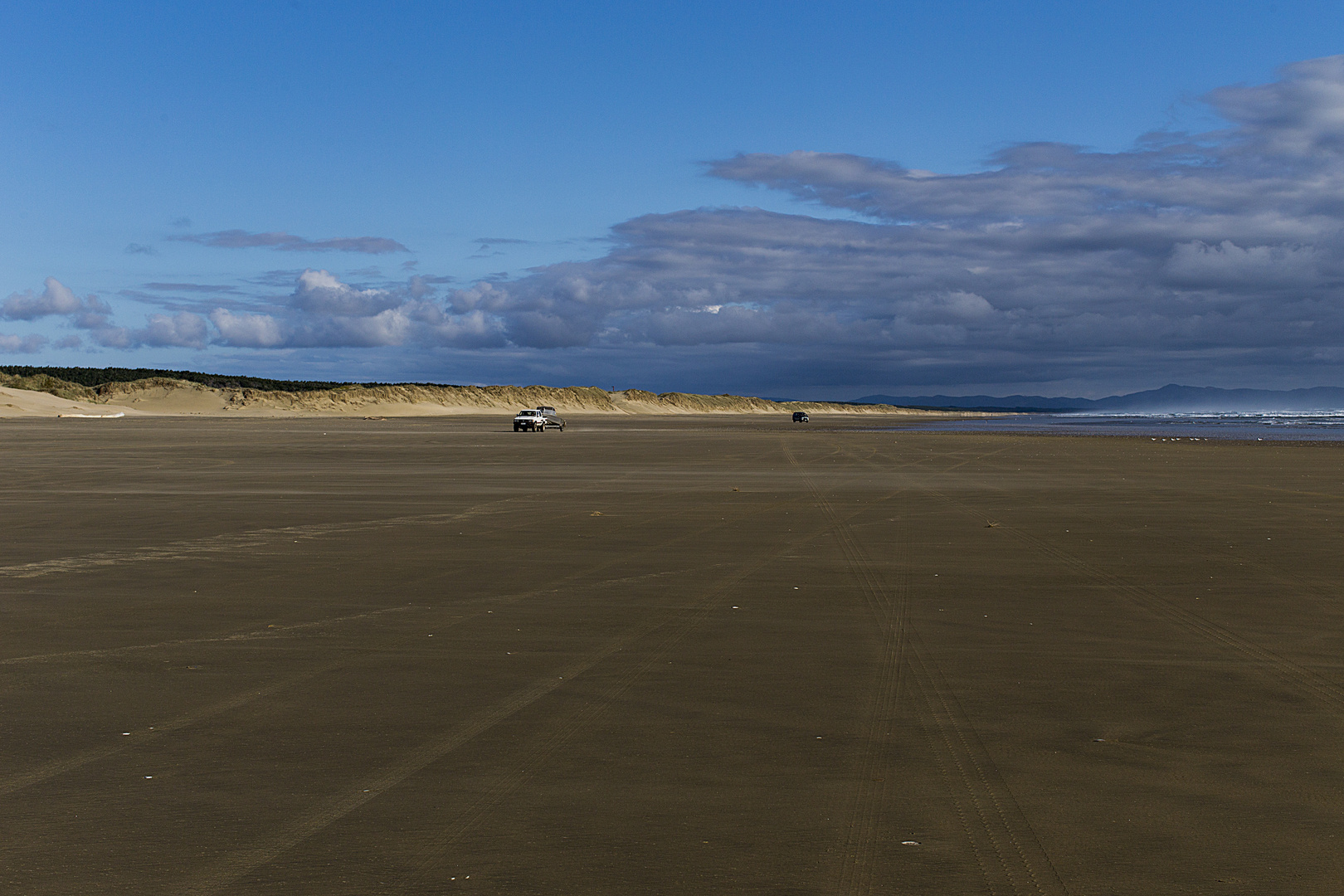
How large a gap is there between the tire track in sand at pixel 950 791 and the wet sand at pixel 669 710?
0.03m

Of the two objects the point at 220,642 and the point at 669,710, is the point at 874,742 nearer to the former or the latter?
the point at 669,710

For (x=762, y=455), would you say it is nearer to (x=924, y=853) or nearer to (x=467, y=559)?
(x=467, y=559)

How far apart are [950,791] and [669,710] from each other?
6.92 ft

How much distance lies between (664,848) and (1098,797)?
7.45ft

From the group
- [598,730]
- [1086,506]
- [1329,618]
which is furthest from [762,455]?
[598,730]

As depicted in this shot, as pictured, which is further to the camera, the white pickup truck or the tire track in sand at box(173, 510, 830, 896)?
the white pickup truck

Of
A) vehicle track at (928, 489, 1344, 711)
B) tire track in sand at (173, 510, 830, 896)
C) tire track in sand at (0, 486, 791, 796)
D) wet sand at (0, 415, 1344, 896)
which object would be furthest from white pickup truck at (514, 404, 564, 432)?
tire track in sand at (173, 510, 830, 896)

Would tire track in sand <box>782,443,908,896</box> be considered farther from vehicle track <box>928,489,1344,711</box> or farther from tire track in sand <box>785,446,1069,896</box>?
vehicle track <box>928,489,1344,711</box>

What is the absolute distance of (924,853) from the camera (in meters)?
4.88

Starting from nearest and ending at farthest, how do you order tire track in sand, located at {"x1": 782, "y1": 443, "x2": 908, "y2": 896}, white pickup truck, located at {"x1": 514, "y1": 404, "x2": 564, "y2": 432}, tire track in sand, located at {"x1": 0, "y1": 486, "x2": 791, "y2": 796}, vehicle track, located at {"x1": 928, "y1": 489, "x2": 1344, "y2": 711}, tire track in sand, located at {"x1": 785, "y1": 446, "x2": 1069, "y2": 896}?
tire track in sand, located at {"x1": 785, "y1": 446, "x2": 1069, "y2": 896} < tire track in sand, located at {"x1": 782, "y1": 443, "x2": 908, "y2": 896} < tire track in sand, located at {"x1": 0, "y1": 486, "x2": 791, "y2": 796} < vehicle track, located at {"x1": 928, "y1": 489, "x2": 1344, "y2": 711} < white pickup truck, located at {"x1": 514, "y1": 404, "x2": 564, "y2": 432}

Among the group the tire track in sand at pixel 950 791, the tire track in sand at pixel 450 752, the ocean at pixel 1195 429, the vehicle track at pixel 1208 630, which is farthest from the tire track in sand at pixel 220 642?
the ocean at pixel 1195 429

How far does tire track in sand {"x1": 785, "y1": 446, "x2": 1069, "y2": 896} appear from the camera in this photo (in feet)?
15.3

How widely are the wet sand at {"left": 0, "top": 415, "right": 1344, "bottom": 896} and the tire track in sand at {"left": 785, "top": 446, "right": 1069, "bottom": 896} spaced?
0.08 feet

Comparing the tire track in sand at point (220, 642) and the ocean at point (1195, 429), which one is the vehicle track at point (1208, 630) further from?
the ocean at point (1195, 429)
